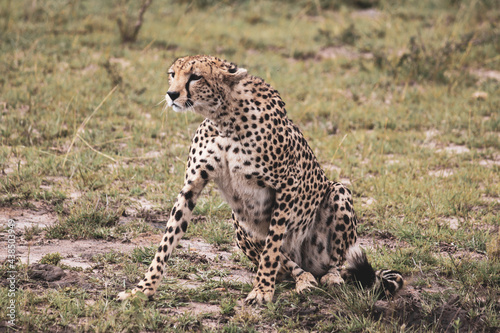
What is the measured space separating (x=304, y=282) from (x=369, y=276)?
0.42 m

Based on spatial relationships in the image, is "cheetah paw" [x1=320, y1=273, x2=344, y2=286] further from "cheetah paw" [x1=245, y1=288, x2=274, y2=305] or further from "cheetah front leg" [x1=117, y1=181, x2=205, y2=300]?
"cheetah front leg" [x1=117, y1=181, x2=205, y2=300]

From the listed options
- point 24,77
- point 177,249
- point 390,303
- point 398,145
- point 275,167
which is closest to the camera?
point 390,303

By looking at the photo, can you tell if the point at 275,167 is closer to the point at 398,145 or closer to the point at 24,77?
the point at 398,145

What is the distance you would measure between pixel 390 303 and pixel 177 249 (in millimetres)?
1554

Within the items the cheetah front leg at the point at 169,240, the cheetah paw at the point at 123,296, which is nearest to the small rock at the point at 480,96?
the cheetah front leg at the point at 169,240

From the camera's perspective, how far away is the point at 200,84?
129 inches

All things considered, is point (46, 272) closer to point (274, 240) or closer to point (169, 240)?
point (169, 240)

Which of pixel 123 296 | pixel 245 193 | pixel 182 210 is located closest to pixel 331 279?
pixel 245 193

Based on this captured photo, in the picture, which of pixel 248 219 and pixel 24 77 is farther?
pixel 24 77

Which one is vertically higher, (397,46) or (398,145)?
(397,46)

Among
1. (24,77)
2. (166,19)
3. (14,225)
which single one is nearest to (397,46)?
(166,19)

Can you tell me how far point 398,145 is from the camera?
20.6 ft

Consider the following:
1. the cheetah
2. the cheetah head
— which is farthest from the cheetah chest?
the cheetah head

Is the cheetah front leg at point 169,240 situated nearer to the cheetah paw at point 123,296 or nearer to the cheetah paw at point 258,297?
the cheetah paw at point 123,296
